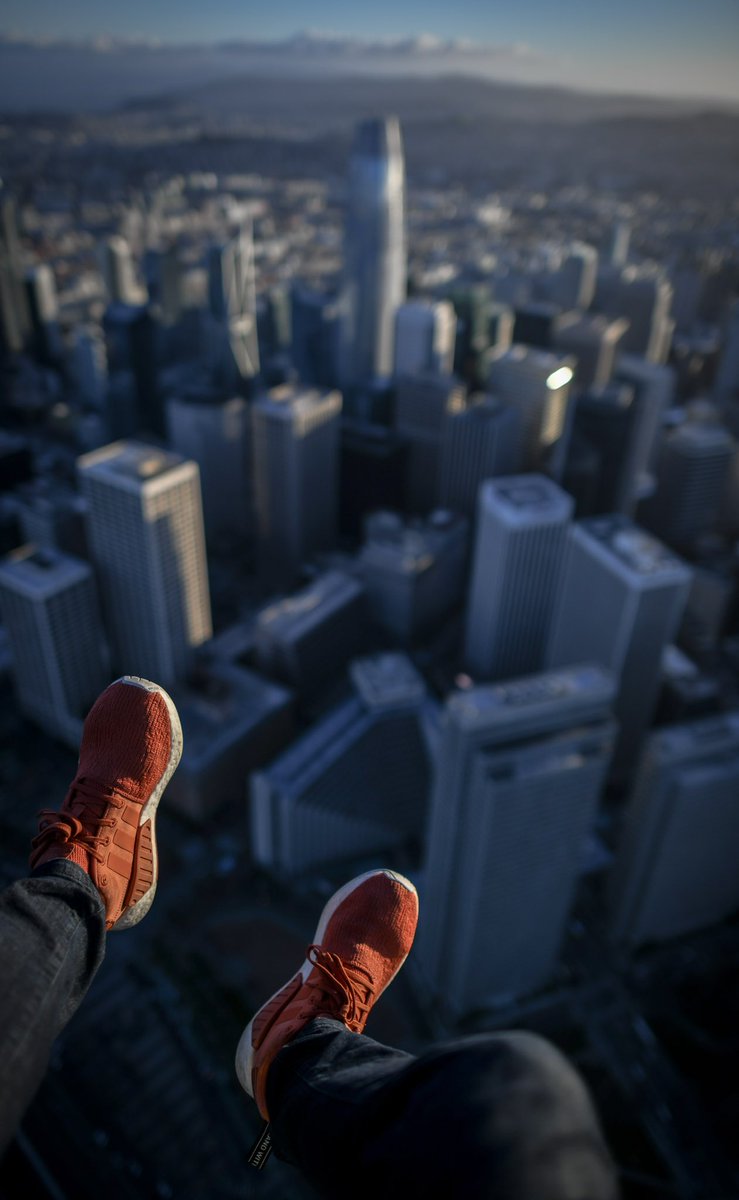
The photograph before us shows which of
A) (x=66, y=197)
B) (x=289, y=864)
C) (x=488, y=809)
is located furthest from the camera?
(x=66, y=197)

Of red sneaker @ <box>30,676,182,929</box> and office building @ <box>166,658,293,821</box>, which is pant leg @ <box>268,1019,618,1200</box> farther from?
office building @ <box>166,658,293,821</box>

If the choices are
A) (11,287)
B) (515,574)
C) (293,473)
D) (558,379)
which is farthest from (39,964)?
(11,287)

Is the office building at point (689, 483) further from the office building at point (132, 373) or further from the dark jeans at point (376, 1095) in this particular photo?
the dark jeans at point (376, 1095)

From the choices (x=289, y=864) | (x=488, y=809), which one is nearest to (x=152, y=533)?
(x=289, y=864)

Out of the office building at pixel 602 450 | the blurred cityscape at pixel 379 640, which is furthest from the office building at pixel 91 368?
the office building at pixel 602 450

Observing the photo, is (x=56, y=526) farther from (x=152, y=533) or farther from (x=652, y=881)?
(x=652, y=881)

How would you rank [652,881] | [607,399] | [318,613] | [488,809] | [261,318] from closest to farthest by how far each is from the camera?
[488,809] → [652,881] → [318,613] → [607,399] → [261,318]
